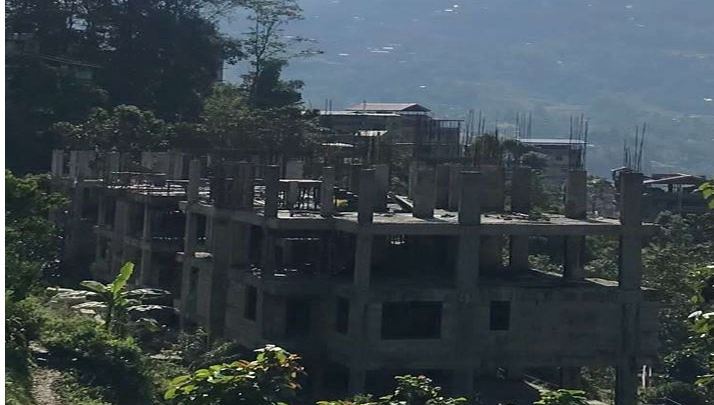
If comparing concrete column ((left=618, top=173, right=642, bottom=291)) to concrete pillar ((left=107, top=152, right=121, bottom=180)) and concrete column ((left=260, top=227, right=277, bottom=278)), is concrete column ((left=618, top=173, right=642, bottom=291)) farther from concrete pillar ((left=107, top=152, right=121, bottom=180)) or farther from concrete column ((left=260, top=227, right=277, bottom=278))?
concrete pillar ((left=107, top=152, right=121, bottom=180))

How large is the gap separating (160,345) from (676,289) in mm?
16626

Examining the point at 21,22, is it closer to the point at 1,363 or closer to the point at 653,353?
the point at 653,353

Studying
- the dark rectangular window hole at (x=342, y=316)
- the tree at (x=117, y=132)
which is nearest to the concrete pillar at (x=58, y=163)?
the tree at (x=117, y=132)

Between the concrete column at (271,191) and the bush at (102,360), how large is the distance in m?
6.81

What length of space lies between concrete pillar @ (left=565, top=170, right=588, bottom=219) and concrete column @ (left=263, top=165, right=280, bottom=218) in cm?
832

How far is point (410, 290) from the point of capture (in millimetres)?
28703

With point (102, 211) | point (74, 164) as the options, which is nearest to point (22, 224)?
point (102, 211)

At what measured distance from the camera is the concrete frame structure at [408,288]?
95.2ft

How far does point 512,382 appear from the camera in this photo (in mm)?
32500

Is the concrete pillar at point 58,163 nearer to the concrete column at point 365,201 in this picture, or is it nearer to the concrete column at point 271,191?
the concrete column at point 271,191

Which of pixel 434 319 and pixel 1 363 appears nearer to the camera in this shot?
pixel 1 363

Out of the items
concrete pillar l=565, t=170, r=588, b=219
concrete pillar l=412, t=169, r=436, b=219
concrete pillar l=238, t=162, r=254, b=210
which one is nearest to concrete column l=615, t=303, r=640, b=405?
concrete pillar l=565, t=170, r=588, b=219

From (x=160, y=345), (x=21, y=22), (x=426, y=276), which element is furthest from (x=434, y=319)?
(x=21, y=22)

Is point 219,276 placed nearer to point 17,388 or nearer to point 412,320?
point 412,320
